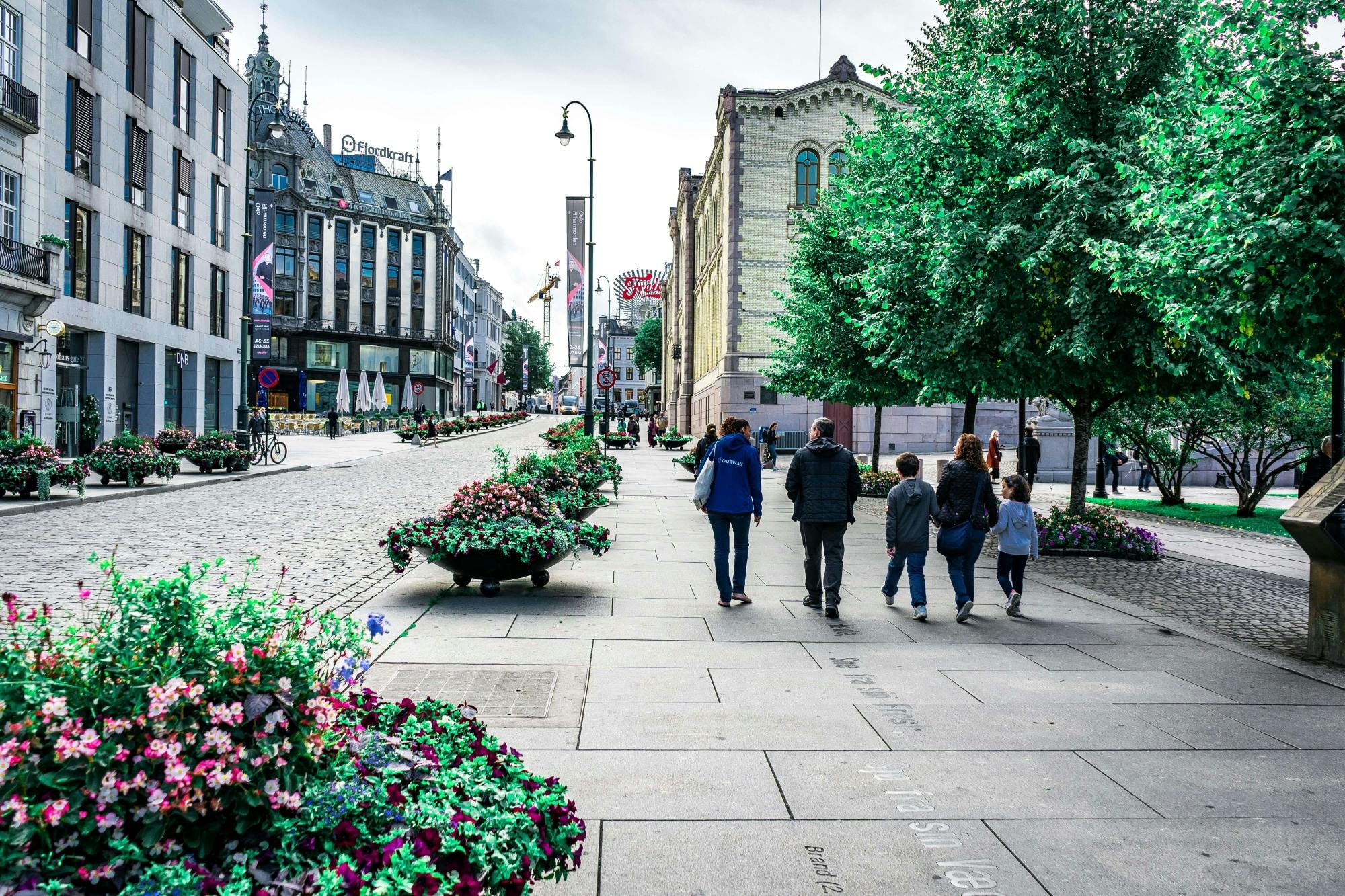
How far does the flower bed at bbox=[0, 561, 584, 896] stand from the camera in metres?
1.85

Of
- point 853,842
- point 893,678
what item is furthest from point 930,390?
point 853,842

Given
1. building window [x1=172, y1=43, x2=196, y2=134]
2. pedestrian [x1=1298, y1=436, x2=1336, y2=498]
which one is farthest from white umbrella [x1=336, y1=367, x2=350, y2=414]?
pedestrian [x1=1298, y1=436, x2=1336, y2=498]

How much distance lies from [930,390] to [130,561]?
36.0 feet

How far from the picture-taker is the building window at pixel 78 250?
28109mm

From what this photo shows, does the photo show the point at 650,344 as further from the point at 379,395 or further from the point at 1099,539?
the point at 1099,539

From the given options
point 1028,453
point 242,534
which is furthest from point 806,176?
point 242,534

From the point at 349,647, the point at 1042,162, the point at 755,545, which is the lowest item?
the point at 755,545

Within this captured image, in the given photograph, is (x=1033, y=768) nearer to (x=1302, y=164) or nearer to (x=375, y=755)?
(x=375, y=755)

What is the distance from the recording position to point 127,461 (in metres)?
19.7

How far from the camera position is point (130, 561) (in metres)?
9.94

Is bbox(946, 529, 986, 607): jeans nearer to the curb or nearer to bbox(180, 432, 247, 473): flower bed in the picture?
the curb

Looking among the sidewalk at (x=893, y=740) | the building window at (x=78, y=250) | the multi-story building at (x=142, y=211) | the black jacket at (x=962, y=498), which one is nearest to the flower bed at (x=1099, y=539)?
the sidewalk at (x=893, y=740)

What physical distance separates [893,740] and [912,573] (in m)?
3.64

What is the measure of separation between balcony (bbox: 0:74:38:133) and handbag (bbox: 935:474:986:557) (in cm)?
2586
